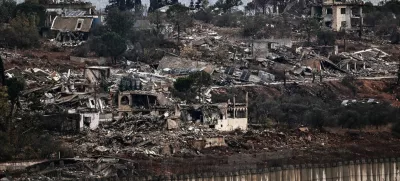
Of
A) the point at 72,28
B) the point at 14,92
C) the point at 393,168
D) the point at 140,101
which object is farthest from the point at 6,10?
the point at 393,168

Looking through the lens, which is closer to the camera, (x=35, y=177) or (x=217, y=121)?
(x=35, y=177)

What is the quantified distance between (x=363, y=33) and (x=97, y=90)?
26.7m

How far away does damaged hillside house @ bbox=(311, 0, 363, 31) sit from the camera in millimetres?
75375

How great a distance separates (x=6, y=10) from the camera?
68188mm

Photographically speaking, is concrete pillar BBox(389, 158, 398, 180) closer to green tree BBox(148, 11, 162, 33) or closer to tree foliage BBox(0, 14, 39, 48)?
tree foliage BBox(0, 14, 39, 48)

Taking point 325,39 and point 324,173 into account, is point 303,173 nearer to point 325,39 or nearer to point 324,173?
point 324,173

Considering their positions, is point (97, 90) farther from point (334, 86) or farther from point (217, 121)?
point (334, 86)

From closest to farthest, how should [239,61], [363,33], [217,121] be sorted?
[217,121]
[239,61]
[363,33]

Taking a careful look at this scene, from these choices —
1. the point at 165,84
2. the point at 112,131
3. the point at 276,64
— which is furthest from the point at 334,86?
the point at 112,131

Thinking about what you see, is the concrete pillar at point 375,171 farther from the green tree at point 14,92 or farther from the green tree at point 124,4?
the green tree at point 124,4

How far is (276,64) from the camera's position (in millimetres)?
63156

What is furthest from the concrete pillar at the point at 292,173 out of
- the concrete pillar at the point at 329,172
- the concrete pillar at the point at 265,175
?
the concrete pillar at the point at 329,172

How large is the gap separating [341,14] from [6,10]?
18.8 metres

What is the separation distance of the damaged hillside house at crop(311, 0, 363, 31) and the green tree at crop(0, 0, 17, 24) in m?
17.5
